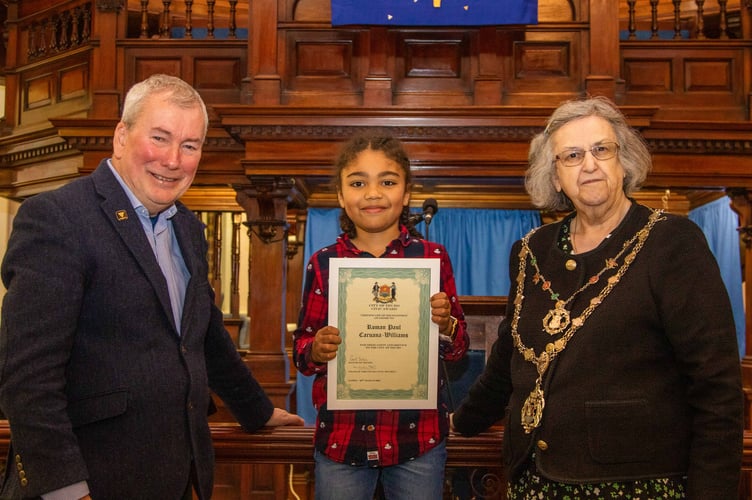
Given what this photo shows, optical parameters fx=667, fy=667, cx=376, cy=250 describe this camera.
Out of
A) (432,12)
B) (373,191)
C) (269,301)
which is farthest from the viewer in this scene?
(269,301)

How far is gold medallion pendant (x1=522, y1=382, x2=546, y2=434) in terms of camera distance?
150cm

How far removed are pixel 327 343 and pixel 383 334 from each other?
150mm

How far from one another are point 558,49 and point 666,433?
4.33 meters

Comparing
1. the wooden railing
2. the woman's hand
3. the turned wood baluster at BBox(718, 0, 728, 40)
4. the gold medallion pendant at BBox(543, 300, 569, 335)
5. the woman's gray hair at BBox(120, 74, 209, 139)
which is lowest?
the wooden railing

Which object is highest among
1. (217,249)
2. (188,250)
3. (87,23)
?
(87,23)

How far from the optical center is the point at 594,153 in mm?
1597

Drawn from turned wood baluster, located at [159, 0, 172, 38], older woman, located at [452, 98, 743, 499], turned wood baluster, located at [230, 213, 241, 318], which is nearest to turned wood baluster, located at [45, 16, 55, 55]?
turned wood baluster, located at [159, 0, 172, 38]

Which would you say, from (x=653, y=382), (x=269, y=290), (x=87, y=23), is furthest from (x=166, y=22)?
(x=653, y=382)

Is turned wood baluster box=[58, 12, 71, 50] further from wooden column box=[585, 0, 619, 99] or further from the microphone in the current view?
the microphone

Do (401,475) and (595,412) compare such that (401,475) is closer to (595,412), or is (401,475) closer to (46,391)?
(595,412)

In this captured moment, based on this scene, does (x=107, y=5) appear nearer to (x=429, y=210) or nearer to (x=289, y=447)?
(x=429, y=210)

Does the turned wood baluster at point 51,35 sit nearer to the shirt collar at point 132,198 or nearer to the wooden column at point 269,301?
the wooden column at point 269,301

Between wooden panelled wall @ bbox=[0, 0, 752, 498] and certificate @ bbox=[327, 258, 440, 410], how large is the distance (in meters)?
3.32

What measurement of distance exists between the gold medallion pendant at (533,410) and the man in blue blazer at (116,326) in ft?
2.46
